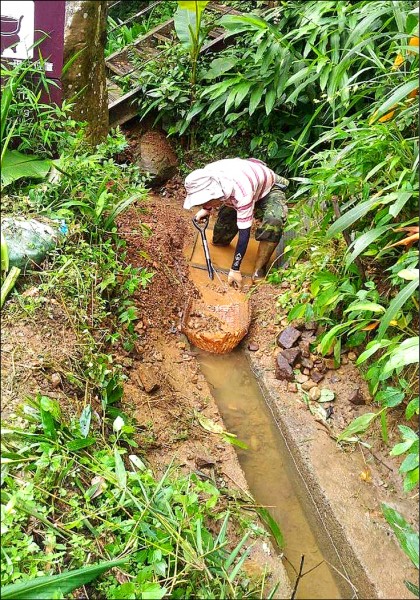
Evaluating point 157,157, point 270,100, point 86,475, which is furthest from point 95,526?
point 157,157

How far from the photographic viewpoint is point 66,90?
3139 millimetres

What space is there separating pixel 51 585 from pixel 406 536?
3.26 ft

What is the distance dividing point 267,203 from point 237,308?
0.79 meters

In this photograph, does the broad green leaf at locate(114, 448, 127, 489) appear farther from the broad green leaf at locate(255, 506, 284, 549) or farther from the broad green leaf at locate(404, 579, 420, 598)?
the broad green leaf at locate(404, 579, 420, 598)

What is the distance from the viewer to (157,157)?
4.68m

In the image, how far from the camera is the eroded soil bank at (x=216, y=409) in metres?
1.85

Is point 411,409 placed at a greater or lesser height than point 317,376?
greater

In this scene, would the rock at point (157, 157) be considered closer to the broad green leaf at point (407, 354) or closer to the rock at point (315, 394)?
the rock at point (315, 394)

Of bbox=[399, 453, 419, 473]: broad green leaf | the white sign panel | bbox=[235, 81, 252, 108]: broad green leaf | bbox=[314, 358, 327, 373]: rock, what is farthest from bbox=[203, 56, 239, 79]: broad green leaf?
bbox=[399, 453, 419, 473]: broad green leaf

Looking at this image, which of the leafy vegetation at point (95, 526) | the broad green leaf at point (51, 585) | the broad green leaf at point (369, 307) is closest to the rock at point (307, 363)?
the broad green leaf at point (369, 307)

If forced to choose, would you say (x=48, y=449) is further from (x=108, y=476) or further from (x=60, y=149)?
(x=60, y=149)

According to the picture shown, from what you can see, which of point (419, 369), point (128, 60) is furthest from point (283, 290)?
point (128, 60)

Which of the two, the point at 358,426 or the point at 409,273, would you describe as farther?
the point at 358,426

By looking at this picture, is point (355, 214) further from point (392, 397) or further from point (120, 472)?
point (120, 472)
